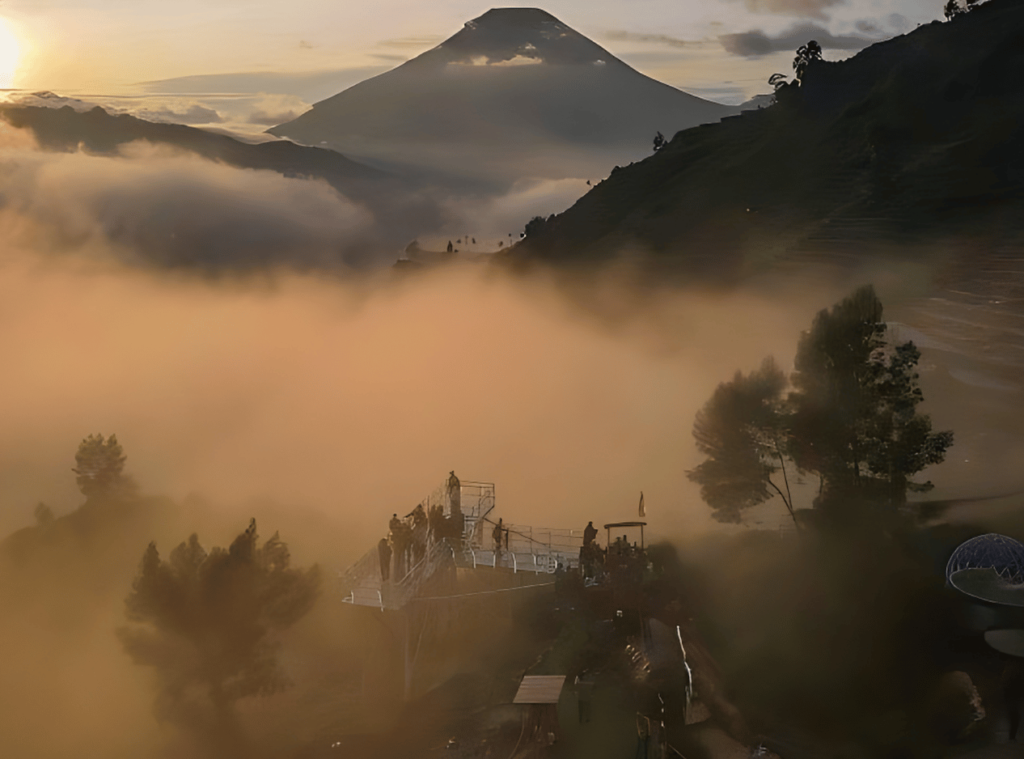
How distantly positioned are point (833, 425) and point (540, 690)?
68.4 ft

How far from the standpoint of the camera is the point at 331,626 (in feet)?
184

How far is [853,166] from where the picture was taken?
122 m

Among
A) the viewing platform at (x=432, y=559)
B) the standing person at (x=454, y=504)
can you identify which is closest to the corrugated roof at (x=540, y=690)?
the viewing platform at (x=432, y=559)

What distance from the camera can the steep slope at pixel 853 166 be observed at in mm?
Result: 110812

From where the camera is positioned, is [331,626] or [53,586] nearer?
[331,626]

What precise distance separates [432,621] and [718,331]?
98928mm

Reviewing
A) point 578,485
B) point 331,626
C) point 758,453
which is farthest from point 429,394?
point 758,453

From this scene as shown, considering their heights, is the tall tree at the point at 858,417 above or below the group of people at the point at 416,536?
above

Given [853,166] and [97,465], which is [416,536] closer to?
[97,465]

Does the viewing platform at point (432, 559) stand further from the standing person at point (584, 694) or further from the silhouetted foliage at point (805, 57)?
the silhouetted foliage at point (805, 57)

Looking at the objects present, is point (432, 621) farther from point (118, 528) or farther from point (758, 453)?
point (118, 528)

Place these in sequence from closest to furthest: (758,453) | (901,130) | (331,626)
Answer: (758,453) < (331,626) < (901,130)

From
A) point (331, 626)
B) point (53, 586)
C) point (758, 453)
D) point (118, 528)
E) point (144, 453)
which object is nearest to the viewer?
point (758, 453)

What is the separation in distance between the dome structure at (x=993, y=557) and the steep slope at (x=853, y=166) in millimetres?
81551
